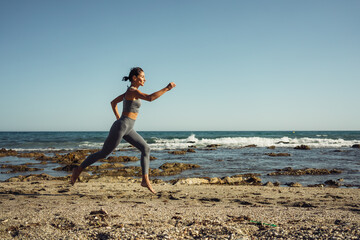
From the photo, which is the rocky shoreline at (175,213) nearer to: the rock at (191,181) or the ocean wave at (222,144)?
the rock at (191,181)

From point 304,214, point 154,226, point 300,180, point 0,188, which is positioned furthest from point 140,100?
point 300,180

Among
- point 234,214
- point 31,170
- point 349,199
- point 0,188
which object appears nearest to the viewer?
point 234,214

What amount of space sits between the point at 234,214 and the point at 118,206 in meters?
1.93

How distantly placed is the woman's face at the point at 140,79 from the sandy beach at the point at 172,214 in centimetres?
212

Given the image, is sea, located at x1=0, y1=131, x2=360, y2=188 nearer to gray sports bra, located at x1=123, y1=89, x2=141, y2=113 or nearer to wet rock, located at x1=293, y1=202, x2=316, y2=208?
wet rock, located at x1=293, y1=202, x2=316, y2=208

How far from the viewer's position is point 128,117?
4.68 m

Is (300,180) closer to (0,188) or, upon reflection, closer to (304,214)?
(304,214)

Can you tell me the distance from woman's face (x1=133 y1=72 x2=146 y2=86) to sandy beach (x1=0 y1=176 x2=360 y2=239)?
2.12m

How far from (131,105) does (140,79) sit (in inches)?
19.2

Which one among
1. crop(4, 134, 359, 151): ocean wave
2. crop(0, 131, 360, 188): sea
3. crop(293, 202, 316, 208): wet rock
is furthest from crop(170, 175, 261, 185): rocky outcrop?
crop(4, 134, 359, 151): ocean wave

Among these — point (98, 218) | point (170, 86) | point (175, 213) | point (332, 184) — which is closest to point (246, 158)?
point (332, 184)

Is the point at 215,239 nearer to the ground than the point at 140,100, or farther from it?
nearer to the ground

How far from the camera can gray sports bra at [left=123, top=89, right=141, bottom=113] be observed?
15.1 ft

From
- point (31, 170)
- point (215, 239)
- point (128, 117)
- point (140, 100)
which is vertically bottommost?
point (31, 170)
